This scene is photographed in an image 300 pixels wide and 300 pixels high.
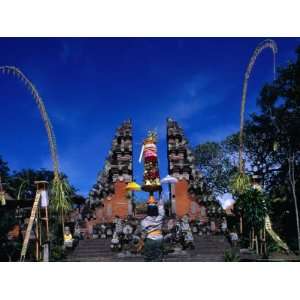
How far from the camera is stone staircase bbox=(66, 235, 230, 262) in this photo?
1461 centimetres

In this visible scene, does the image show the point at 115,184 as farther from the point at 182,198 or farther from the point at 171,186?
the point at 182,198

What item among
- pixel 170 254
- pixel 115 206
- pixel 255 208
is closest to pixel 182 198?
pixel 115 206

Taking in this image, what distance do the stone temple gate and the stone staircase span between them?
2.05 meters

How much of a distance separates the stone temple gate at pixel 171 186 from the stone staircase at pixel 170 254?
2049mm

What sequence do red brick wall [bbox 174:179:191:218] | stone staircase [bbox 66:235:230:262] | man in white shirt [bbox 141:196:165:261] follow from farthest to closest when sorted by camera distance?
red brick wall [bbox 174:179:191:218] → stone staircase [bbox 66:235:230:262] → man in white shirt [bbox 141:196:165:261]

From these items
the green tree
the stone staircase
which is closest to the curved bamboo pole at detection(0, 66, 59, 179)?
the stone staircase

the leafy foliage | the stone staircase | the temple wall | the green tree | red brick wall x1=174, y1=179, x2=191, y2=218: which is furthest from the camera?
the green tree

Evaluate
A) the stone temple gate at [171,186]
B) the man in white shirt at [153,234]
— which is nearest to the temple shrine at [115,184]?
the stone temple gate at [171,186]

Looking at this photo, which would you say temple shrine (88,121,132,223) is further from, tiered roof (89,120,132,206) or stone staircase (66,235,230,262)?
stone staircase (66,235,230,262)

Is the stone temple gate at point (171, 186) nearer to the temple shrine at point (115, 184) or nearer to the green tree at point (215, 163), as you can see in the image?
the temple shrine at point (115, 184)

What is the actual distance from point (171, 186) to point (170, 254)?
5.10 metres

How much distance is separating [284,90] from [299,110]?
1.04 meters

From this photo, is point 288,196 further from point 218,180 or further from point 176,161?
point 218,180

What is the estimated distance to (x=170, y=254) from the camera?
1496 cm
